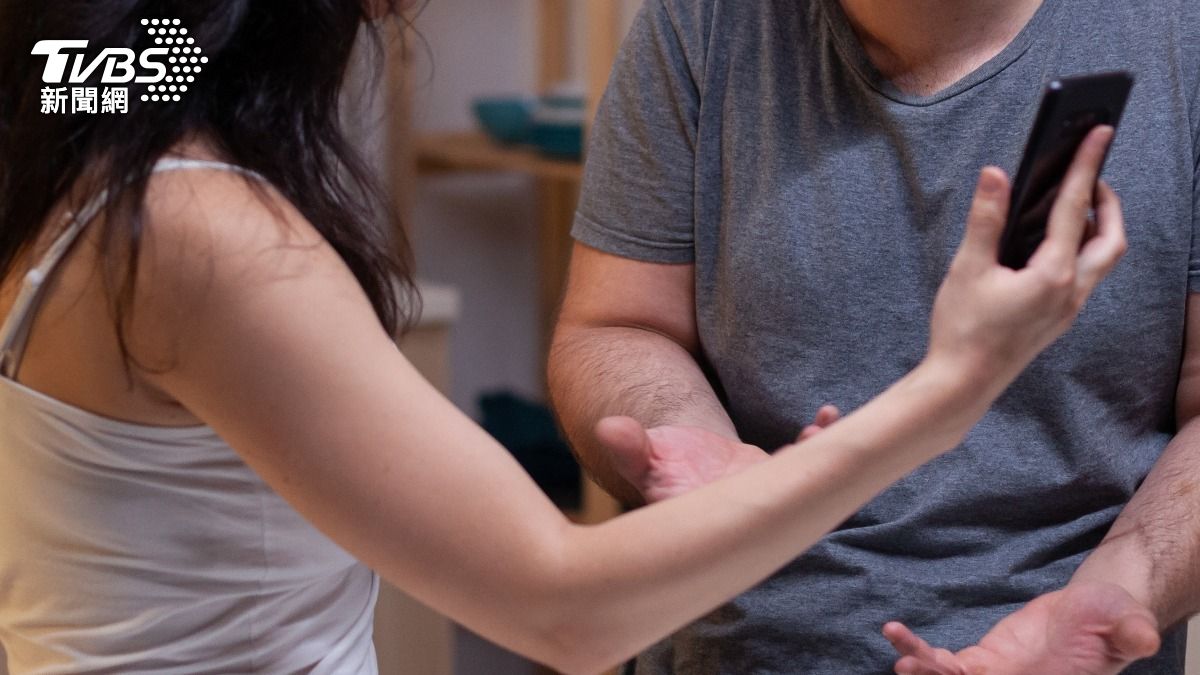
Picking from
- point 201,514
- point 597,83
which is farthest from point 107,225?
point 597,83

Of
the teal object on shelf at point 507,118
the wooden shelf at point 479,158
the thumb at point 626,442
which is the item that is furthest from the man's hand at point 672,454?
the teal object on shelf at point 507,118

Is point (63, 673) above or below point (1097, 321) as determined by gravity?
below

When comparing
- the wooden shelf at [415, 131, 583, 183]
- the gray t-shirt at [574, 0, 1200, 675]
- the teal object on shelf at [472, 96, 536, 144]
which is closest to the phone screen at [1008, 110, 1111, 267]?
the gray t-shirt at [574, 0, 1200, 675]

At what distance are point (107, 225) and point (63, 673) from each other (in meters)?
0.32

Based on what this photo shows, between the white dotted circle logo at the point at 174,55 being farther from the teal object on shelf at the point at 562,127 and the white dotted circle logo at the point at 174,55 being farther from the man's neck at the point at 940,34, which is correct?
the teal object on shelf at the point at 562,127

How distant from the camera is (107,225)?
2.31 feet

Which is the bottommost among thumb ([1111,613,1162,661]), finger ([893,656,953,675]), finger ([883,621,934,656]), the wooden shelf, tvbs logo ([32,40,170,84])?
the wooden shelf

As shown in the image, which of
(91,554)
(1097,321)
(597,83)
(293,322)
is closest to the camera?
(293,322)

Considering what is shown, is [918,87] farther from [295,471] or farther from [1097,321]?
[295,471]

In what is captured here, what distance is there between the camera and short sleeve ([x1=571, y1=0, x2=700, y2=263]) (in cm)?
114

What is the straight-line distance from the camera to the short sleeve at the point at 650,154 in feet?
3.75

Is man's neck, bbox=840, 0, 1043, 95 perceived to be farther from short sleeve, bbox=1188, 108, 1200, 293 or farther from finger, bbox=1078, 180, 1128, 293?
finger, bbox=1078, 180, 1128, 293

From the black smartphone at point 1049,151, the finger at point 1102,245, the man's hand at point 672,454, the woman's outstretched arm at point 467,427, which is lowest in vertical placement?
the man's hand at point 672,454

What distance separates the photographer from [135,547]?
2.62 feet
